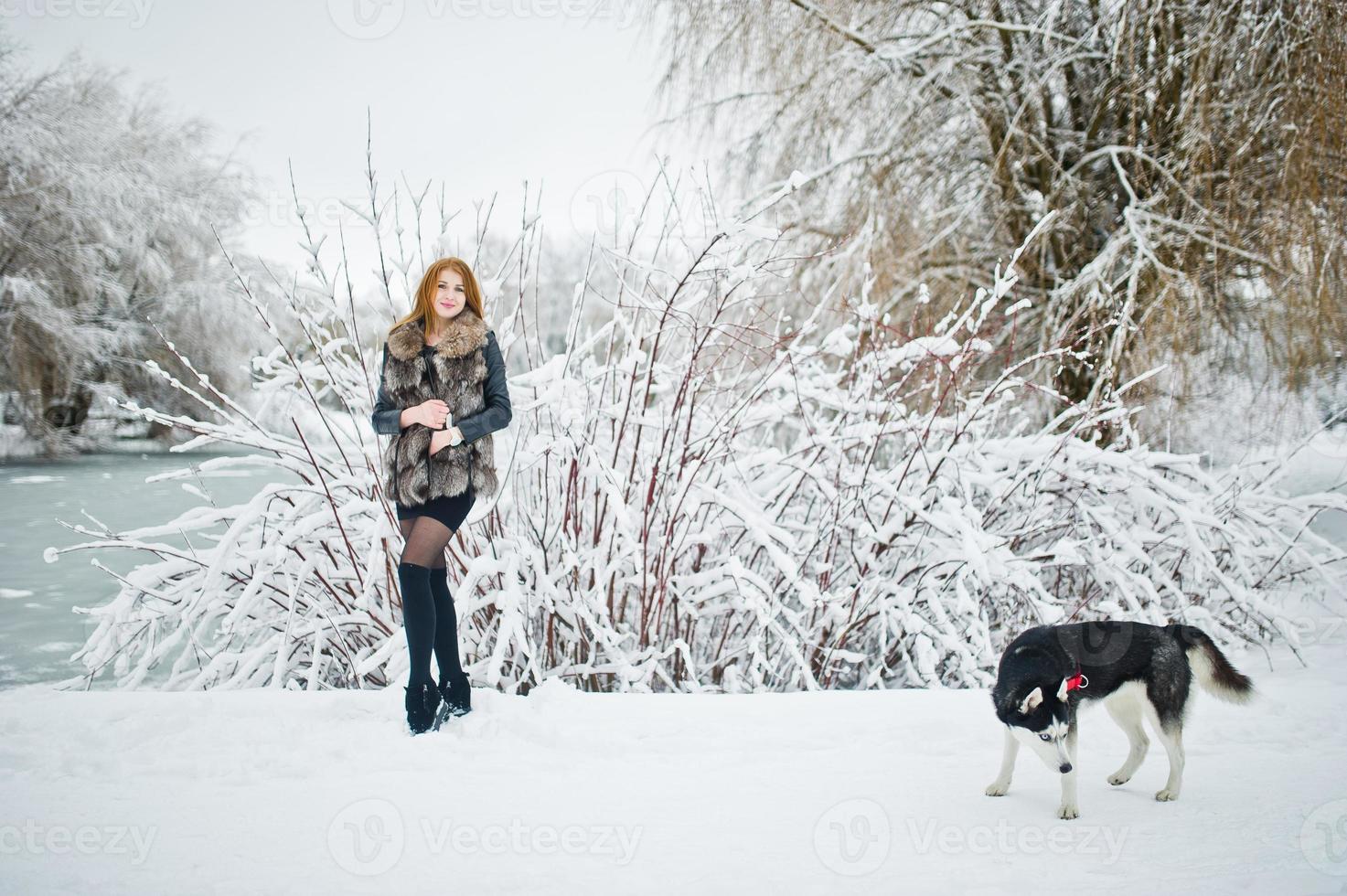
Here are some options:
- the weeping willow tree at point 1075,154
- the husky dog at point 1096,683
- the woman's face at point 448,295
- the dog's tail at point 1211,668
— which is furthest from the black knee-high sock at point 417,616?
the weeping willow tree at point 1075,154

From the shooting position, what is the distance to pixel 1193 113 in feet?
12.4

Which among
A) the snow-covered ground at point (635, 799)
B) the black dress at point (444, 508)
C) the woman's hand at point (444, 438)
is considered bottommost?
the snow-covered ground at point (635, 799)

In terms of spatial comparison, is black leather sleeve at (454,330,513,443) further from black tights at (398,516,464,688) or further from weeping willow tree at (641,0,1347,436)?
weeping willow tree at (641,0,1347,436)

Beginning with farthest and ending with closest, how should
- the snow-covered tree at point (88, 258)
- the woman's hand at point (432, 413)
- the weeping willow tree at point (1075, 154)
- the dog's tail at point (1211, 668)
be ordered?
the snow-covered tree at point (88, 258) < the weeping willow tree at point (1075, 154) < the woman's hand at point (432, 413) < the dog's tail at point (1211, 668)

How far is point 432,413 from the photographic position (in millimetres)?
1670

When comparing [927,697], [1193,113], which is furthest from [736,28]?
[927,697]

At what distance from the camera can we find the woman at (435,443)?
5.62 feet

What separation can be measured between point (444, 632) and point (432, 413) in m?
0.54

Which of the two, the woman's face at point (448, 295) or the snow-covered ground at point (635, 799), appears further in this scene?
the woman's face at point (448, 295)

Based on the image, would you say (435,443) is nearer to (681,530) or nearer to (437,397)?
(437,397)

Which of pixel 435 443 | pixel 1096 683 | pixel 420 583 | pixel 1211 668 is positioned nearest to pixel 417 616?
pixel 420 583

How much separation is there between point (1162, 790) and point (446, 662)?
148 cm

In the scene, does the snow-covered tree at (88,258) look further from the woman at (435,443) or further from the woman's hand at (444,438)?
the woman's hand at (444,438)

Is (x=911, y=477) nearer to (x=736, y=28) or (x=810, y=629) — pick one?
(x=810, y=629)
